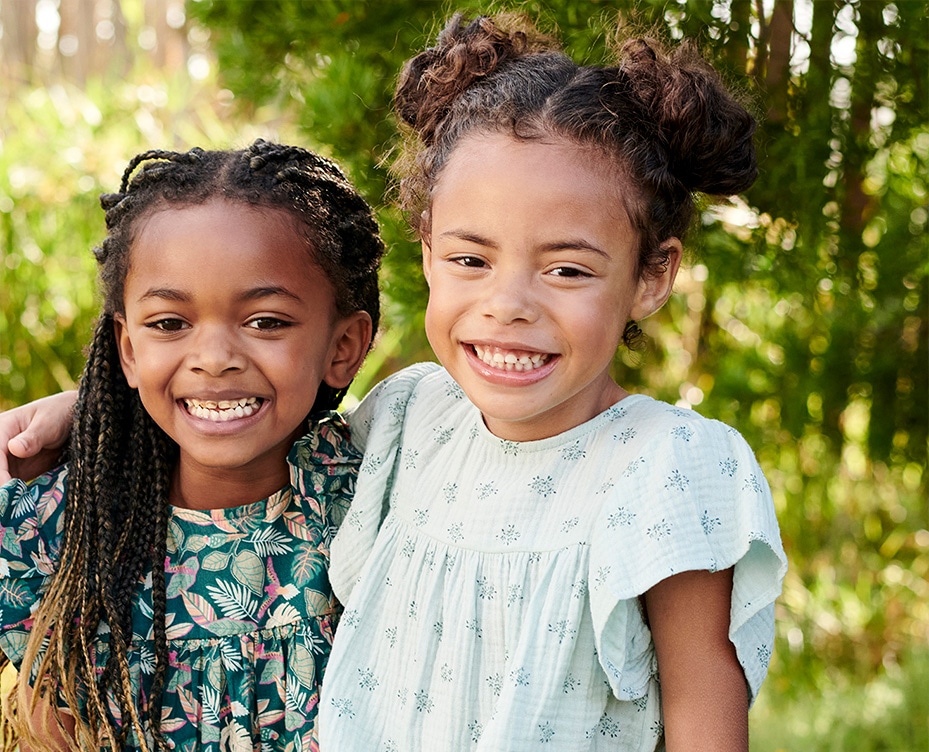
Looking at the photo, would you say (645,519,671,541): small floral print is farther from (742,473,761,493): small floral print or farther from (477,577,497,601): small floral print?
(477,577,497,601): small floral print

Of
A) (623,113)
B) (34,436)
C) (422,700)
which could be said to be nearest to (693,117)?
(623,113)

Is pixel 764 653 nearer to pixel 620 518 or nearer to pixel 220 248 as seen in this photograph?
pixel 620 518

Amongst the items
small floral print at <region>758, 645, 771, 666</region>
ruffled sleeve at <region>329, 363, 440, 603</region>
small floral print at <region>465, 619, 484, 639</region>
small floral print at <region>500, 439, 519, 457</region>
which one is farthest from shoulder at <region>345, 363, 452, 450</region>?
small floral print at <region>758, 645, 771, 666</region>

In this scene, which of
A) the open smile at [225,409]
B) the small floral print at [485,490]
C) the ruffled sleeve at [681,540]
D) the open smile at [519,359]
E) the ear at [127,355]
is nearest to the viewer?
the ruffled sleeve at [681,540]

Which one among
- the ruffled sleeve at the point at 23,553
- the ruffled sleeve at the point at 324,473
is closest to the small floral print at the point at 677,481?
the ruffled sleeve at the point at 324,473

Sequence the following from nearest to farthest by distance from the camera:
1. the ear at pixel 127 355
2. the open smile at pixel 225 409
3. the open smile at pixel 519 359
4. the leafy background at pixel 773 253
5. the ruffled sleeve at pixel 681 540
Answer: the ruffled sleeve at pixel 681 540 → the open smile at pixel 519 359 → the open smile at pixel 225 409 → the ear at pixel 127 355 → the leafy background at pixel 773 253

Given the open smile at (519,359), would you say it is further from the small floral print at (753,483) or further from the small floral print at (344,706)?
the small floral print at (344,706)

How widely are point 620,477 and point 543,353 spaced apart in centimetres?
22

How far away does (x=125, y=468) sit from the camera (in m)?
2.13

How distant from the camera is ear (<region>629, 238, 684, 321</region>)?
1.77 metres

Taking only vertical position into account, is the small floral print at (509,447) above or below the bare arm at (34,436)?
below

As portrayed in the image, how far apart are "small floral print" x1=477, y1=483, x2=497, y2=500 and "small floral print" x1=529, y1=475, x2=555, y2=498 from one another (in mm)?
72

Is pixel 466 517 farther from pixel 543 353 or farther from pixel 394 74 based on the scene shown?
pixel 394 74

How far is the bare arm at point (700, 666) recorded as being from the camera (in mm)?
1609
